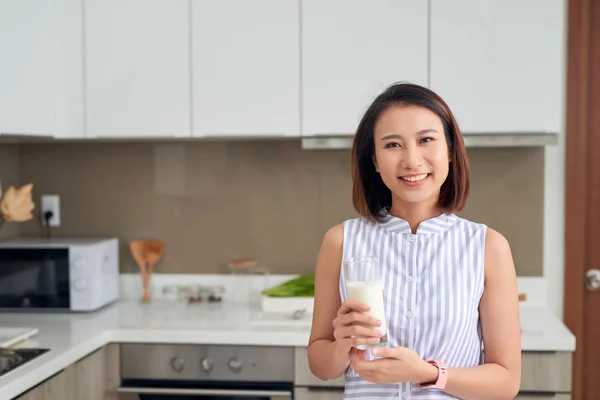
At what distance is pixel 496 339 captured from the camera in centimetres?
139

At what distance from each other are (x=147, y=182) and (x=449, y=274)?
2.08m

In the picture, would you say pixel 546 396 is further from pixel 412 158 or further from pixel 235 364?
pixel 412 158

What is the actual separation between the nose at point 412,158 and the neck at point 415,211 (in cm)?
13

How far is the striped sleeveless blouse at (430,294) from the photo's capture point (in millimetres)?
1396

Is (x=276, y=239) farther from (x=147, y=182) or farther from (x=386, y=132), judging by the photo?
(x=386, y=132)

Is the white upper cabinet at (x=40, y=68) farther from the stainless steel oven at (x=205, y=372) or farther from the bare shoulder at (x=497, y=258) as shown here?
the bare shoulder at (x=497, y=258)

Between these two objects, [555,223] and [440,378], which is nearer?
[440,378]

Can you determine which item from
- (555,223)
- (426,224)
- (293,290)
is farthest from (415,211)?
(555,223)

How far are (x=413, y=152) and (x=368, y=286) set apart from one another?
0.85 feet

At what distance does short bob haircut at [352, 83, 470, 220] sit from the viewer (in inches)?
55.3

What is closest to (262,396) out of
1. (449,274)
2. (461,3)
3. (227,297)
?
(227,297)

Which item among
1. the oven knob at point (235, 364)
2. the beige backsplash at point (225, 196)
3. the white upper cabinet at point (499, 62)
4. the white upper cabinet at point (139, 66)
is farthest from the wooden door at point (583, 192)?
the white upper cabinet at point (139, 66)

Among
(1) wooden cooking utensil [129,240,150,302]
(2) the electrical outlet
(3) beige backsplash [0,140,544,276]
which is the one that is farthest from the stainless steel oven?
(2) the electrical outlet

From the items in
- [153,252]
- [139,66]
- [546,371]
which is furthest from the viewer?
[153,252]
